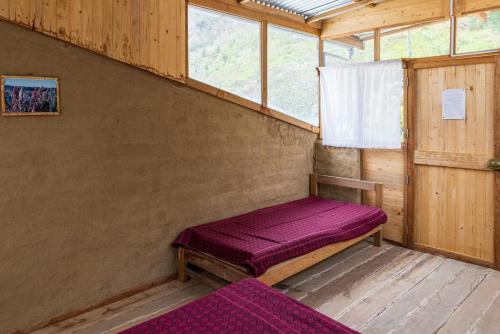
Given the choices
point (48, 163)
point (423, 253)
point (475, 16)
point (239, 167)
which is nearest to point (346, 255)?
point (423, 253)

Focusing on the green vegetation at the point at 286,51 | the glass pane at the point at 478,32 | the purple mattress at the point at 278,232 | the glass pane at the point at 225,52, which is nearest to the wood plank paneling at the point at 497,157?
the glass pane at the point at 478,32

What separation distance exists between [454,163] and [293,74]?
202 cm

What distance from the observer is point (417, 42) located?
4.11 meters

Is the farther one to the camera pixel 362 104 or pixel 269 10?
pixel 362 104

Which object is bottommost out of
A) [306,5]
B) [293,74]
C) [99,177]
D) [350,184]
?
[350,184]

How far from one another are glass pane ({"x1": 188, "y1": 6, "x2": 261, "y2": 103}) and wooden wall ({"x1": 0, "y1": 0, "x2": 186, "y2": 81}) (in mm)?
210

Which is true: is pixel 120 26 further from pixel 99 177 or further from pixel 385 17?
pixel 385 17

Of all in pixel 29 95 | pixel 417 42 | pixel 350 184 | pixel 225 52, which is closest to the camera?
pixel 29 95

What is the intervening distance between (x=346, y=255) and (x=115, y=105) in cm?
274

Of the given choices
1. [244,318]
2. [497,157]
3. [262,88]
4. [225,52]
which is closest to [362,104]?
[262,88]

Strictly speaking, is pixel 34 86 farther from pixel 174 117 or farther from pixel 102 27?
pixel 174 117

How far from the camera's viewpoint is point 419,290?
3330 mm

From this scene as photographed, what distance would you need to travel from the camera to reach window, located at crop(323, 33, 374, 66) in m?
4.53

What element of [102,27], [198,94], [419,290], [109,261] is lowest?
[419,290]
